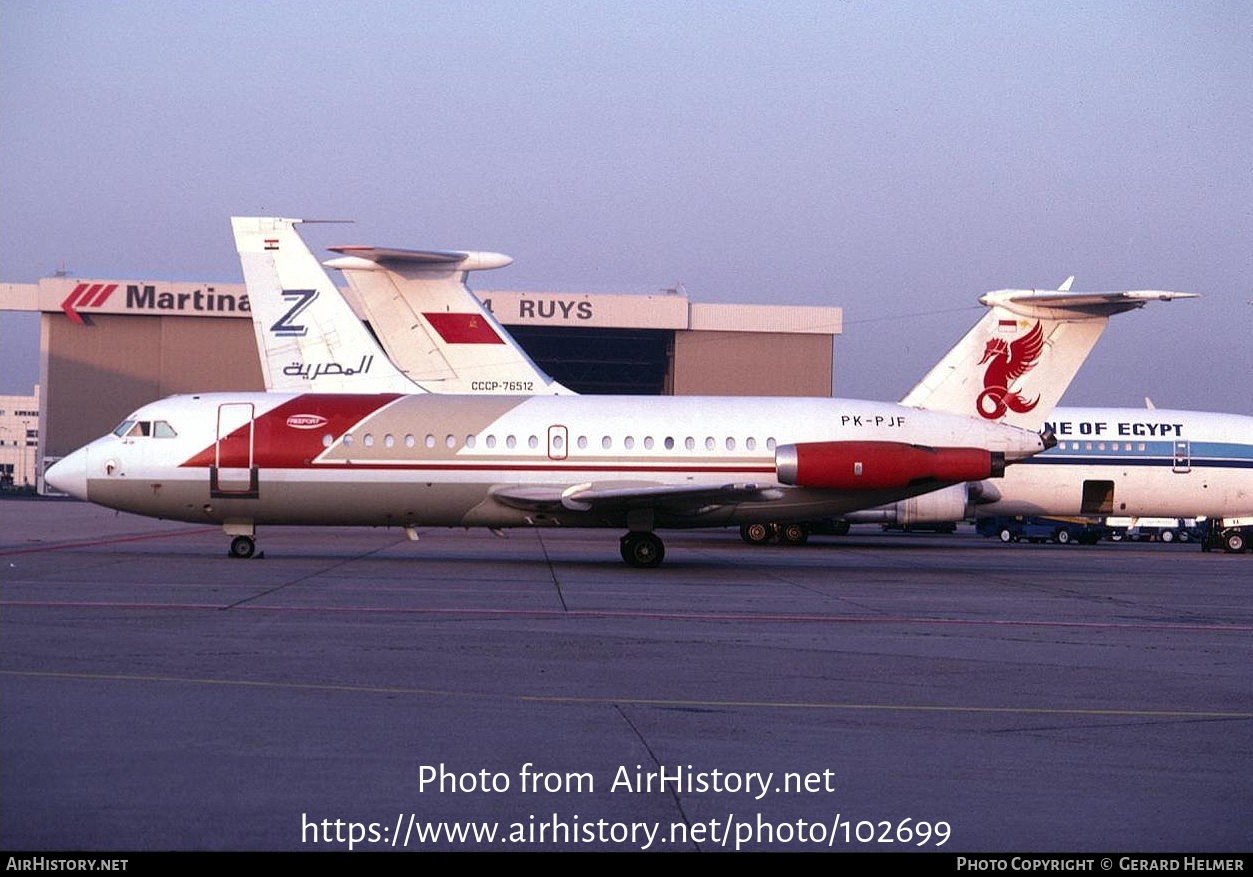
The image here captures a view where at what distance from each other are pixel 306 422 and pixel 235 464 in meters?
1.47

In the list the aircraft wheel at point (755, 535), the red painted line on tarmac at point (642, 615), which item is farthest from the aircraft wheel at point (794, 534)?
the red painted line on tarmac at point (642, 615)

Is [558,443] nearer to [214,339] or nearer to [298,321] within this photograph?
[298,321]

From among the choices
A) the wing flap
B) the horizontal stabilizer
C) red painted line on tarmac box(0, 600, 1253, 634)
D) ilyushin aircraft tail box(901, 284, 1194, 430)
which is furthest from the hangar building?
red painted line on tarmac box(0, 600, 1253, 634)

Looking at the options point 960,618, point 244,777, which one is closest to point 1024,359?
point 960,618

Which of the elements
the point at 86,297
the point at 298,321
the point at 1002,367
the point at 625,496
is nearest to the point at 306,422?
the point at 625,496

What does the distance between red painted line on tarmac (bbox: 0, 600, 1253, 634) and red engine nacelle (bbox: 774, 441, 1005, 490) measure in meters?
7.67

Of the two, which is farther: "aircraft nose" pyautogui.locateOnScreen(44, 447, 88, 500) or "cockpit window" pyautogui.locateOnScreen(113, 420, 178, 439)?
"aircraft nose" pyautogui.locateOnScreen(44, 447, 88, 500)

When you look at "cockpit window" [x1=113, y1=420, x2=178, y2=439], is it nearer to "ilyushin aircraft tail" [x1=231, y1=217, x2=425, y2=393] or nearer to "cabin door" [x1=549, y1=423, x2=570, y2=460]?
"cabin door" [x1=549, y1=423, x2=570, y2=460]

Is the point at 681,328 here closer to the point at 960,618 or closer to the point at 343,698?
the point at 960,618

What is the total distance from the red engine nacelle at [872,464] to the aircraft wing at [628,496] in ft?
2.64

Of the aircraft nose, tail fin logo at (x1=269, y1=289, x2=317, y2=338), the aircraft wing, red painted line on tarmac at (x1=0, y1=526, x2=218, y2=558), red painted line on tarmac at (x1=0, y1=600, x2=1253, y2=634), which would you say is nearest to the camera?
red painted line on tarmac at (x1=0, y1=600, x2=1253, y2=634)

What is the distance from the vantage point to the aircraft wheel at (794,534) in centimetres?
3756

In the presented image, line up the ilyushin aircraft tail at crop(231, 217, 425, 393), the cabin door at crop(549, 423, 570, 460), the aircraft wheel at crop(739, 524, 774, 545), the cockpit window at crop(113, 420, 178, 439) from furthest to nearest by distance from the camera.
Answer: the aircraft wheel at crop(739, 524, 774, 545) < the ilyushin aircraft tail at crop(231, 217, 425, 393) < the cockpit window at crop(113, 420, 178, 439) < the cabin door at crop(549, 423, 570, 460)

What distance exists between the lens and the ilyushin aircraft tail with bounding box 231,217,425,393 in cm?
3288
